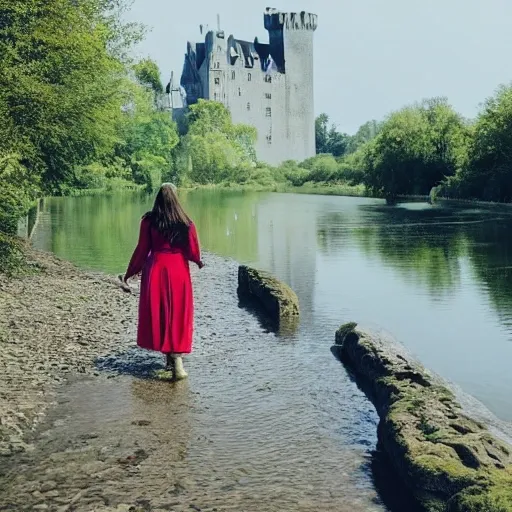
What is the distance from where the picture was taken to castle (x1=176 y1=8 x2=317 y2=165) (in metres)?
112

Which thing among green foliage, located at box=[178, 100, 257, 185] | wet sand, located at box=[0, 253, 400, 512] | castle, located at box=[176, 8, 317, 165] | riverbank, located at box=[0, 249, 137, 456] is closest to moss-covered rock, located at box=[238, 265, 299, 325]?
wet sand, located at box=[0, 253, 400, 512]

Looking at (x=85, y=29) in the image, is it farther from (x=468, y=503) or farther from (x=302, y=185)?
(x=302, y=185)

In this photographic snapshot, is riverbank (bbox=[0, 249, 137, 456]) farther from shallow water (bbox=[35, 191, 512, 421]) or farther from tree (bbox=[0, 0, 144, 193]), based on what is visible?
shallow water (bbox=[35, 191, 512, 421])

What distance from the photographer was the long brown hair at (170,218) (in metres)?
7.51

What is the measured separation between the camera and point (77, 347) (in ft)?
30.2

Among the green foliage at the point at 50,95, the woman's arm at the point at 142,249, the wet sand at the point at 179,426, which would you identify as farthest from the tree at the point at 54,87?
the woman's arm at the point at 142,249

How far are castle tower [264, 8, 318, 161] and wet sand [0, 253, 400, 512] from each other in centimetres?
10702

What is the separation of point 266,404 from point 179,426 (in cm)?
104

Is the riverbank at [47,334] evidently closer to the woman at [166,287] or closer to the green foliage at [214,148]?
the woman at [166,287]

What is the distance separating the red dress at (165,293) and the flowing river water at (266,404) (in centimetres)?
42

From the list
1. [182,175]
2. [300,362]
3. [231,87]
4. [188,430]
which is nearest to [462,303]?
[300,362]

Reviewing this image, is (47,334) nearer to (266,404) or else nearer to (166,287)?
(166,287)

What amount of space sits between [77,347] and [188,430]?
10.7 ft

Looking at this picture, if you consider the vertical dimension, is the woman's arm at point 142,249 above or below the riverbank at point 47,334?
above
